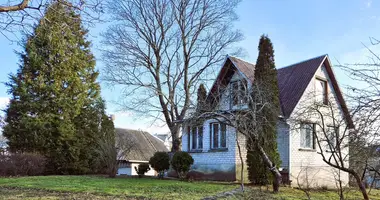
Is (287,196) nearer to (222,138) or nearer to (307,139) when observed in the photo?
(222,138)

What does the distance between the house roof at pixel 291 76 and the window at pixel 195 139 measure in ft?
8.00

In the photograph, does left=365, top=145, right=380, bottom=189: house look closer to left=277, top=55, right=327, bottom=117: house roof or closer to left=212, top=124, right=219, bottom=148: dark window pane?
left=277, top=55, right=327, bottom=117: house roof

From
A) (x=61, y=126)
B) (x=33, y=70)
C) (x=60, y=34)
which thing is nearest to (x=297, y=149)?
(x=60, y=34)

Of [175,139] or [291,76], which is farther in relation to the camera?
[175,139]

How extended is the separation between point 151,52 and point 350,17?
16.0 metres

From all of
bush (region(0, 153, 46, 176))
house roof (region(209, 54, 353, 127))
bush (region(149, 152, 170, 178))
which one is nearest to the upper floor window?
house roof (region(209, 54, 353, 127))

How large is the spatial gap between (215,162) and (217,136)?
142 cm

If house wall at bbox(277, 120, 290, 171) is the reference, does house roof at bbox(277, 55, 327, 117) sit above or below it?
above

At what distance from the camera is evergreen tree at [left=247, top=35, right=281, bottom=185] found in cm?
1298

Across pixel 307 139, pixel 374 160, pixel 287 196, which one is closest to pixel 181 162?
pixel 307 139

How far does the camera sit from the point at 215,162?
17.7m

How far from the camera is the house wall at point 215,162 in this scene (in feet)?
55.4

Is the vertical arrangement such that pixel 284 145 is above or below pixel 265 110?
below

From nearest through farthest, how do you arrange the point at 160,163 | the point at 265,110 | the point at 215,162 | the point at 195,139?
the point at 265,110 → the point at 160,163 → the point at 215,162 → the point at 195,139
